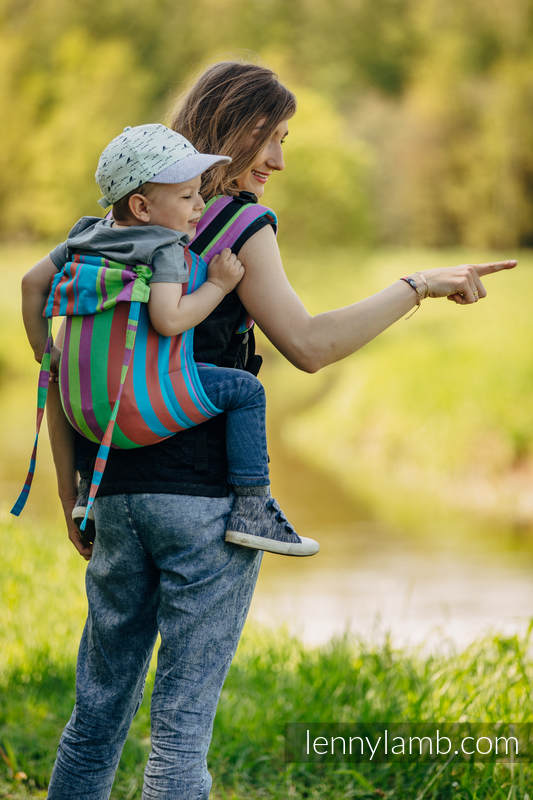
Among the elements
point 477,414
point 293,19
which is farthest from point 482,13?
point 477,414

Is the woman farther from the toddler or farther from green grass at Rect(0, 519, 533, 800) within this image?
green grass at Rect(0, 519, 533, 800)

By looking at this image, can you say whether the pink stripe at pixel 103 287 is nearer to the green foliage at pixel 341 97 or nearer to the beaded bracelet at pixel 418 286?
the beaded bracelet at pixel 418 286

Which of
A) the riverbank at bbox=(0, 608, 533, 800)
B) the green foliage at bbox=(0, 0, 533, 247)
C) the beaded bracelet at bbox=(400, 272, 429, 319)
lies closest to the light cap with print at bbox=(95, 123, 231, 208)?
the beaded bracelet at bbox=(400, 272, 429, 319)

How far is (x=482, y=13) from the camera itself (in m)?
28.1

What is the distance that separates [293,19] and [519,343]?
20.7 meters

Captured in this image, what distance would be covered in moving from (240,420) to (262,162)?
442 millimetres

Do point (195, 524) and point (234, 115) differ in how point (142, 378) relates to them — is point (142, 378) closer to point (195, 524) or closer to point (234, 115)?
point (195, 524)

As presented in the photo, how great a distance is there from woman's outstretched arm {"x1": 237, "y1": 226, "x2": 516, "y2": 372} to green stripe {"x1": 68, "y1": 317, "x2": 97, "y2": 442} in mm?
261

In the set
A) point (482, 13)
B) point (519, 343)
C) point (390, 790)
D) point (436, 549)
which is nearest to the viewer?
point (390, 790)

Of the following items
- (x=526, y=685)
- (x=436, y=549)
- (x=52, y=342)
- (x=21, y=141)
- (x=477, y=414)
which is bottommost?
(x=526, y=685)

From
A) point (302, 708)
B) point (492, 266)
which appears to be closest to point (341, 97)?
point (302, 708)

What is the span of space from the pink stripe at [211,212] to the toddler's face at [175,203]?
1.7 inches

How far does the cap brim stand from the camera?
1484mm

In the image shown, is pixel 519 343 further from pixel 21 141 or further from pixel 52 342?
pixel 21 141
